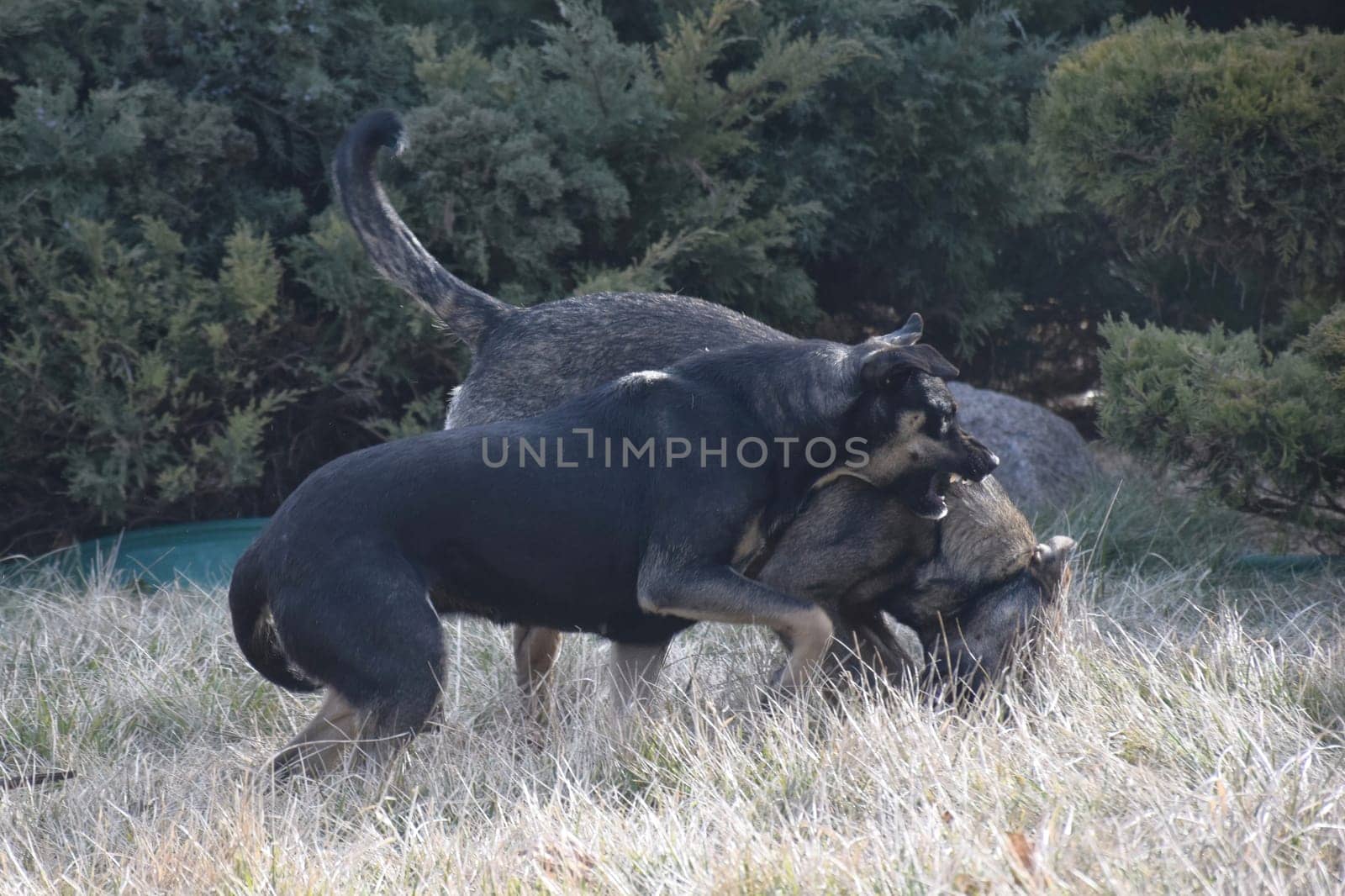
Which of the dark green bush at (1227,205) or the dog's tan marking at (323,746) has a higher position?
the dark green bush at (1227,205)

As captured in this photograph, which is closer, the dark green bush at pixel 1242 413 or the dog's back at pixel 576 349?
the dog's back at pixel 576 349

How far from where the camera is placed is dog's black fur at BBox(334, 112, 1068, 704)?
450 cm

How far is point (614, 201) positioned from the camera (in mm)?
7289

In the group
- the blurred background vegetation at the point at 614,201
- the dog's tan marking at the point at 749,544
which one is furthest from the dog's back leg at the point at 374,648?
the blurred background vegetation at the point at 614,201

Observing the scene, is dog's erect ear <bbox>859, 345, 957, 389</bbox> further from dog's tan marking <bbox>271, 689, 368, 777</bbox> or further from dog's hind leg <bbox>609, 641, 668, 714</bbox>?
dog's tan marking <bbox>271, 689, 368, 777</bbox>

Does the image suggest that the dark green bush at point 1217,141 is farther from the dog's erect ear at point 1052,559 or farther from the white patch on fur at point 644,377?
the white patch on fur at point 644,377

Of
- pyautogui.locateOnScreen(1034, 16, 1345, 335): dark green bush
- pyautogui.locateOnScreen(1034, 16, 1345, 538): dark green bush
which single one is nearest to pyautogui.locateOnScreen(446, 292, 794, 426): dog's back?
pyautogui.locateOnScreen(1034, 16, 1345, 538): dark green bush

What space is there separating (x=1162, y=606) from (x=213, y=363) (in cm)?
463

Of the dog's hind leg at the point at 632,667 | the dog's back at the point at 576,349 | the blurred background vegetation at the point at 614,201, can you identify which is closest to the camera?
the dog's hind leg at the point at 632,667

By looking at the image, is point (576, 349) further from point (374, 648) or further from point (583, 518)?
point (374, 648)

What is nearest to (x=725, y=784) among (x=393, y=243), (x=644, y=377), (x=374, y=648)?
(x=374, y=648)

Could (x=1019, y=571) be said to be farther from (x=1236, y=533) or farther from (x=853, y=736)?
(x=1236, y=533)

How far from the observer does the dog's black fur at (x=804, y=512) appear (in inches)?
177

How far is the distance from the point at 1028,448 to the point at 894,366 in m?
3.45
